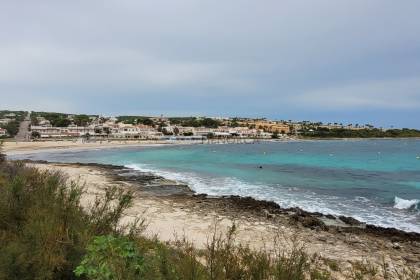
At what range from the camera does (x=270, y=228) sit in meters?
14.2

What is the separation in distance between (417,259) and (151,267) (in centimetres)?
968

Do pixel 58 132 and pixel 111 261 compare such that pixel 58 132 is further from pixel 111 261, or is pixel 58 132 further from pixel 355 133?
pixel 111 261

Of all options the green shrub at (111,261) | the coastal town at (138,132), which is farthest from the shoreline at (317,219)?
the coastal town at (138,132)

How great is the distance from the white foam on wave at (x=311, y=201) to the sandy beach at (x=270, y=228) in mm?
1843

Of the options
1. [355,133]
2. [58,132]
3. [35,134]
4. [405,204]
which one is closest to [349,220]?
[405,204]

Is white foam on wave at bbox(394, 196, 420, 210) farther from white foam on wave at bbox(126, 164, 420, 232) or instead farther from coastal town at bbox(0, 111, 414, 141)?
coastal town at bbox(0, 111, 414, 141)

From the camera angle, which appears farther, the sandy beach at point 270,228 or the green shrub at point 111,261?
the sandy beach at point 270,228

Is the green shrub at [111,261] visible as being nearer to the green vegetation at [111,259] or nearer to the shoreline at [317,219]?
the green vegetation at [111,259]

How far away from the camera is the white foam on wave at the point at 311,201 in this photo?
1666cm

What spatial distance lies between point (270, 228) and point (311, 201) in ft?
24.5

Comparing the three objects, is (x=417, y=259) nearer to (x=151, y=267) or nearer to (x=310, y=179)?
(x=151, y=267)

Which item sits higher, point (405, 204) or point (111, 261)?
point (111, 261)

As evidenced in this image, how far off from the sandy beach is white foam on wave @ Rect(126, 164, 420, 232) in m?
1.84

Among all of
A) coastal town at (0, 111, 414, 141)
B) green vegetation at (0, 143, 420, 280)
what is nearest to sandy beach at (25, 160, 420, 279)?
green vegetation at (0, 143, 420, 280)
